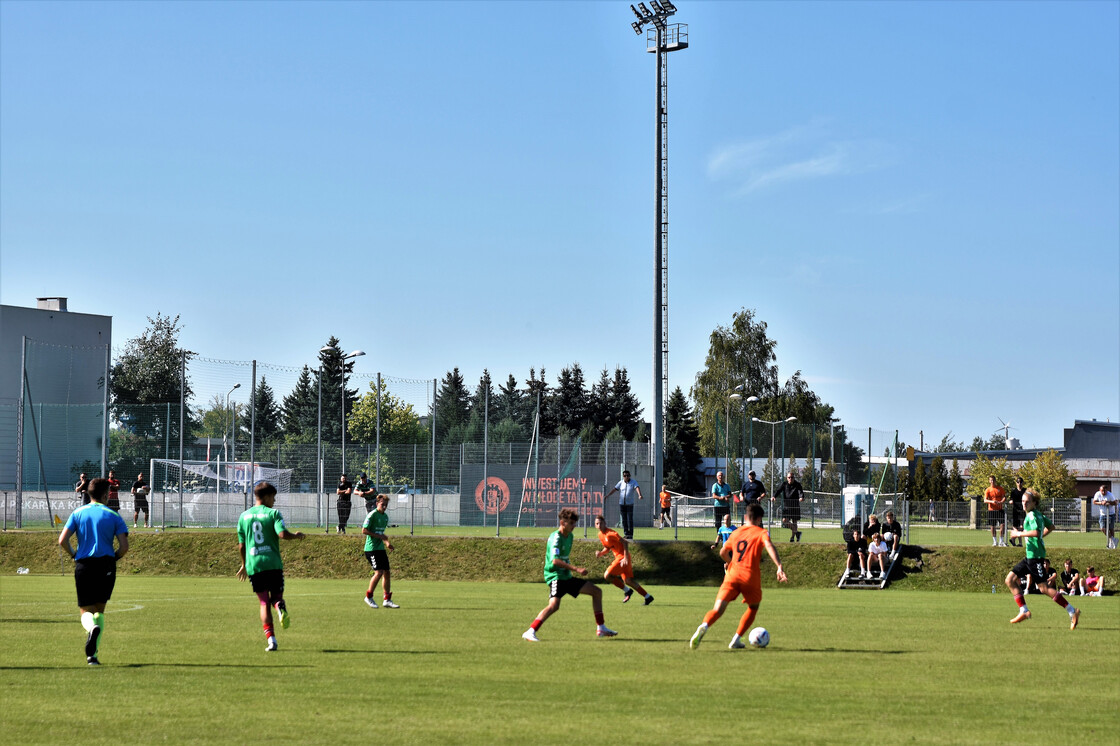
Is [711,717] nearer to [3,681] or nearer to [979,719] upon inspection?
[979,719]

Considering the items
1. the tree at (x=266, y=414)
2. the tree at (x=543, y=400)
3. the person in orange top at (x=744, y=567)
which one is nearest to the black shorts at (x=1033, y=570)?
the person in orange top at (x=744, y=567)

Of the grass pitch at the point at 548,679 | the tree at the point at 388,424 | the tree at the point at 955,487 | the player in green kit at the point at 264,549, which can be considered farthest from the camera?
the tree at the point at 955,487

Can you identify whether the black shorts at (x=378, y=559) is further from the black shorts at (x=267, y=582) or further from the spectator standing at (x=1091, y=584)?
the spectator standing at (x=1091, y=584)

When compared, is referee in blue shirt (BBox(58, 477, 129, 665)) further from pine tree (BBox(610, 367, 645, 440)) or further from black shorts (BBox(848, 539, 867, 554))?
pine tree (BBox(610, 367, 645, 440))

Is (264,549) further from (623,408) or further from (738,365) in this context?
(623,408)

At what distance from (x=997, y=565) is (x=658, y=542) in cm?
810

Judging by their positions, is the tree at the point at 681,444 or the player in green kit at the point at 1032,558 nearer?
the player in green kit at the point at 1032,558

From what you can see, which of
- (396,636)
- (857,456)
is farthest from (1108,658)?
(857,456)

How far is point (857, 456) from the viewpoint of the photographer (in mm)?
41250

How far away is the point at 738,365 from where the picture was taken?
89.0m

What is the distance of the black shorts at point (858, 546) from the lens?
27781 millimetres

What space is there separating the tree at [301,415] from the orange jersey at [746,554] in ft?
89.5

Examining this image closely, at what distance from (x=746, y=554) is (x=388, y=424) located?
28.3 m

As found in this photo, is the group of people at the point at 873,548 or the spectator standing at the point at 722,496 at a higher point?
the spectator standing at the point at 722,496
